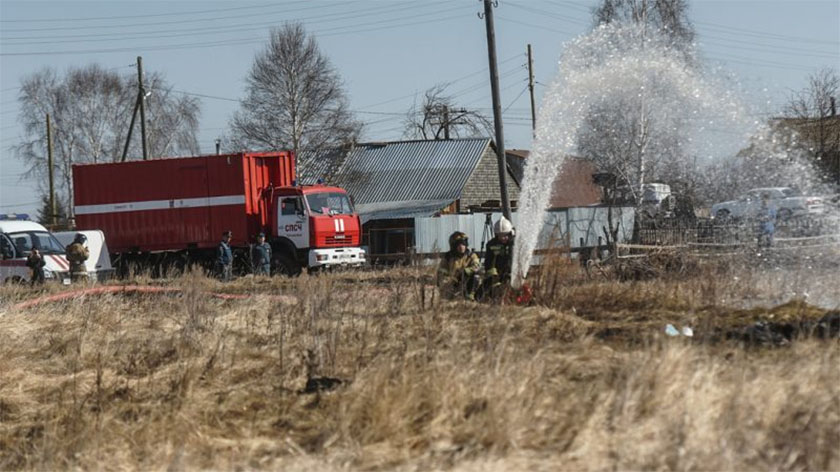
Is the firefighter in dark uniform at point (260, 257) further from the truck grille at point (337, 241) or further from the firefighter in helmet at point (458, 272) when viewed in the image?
the firefighter in helmet at point (458, 272)

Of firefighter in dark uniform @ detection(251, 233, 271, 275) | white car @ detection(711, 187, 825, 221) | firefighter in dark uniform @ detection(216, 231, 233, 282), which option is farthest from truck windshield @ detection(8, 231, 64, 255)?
white car @ detection(711, 187, 825, 221)

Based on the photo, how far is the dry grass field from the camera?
6.62 m

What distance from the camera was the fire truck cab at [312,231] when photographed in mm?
26938

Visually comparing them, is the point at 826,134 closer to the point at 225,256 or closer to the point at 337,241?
the point at 337,241

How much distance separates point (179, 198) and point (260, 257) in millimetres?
4657

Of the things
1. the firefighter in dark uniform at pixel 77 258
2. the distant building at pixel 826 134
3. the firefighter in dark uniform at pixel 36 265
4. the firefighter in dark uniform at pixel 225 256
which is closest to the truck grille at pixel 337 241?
the firefighter in dark uniform at pixel 225 256

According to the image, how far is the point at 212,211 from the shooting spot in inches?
1120

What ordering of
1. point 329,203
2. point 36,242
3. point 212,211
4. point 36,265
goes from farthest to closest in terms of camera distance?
point 212,211, point 329,203, point 36,242, point 36,265

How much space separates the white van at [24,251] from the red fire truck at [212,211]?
3384mm

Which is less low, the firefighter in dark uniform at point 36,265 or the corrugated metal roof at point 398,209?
the corrugated metal roof at point 398,209

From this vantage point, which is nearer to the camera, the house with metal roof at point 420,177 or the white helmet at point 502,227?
the white helmet at point 502,227

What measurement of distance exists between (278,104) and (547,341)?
39.9 metres

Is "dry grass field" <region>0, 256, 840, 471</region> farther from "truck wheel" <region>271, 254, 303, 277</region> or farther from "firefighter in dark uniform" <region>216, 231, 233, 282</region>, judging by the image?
"truck wheel" <region>271, 254, 303, 277</region>

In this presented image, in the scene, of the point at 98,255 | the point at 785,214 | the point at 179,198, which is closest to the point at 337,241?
the point at 179,198
